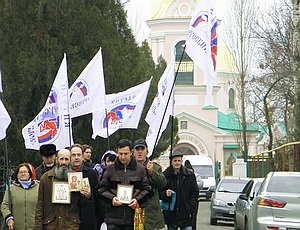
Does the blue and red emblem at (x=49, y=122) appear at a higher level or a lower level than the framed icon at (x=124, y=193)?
higher

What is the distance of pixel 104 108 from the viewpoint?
16703 millimetres

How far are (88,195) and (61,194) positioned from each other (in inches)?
12.8

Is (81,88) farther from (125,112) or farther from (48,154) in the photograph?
(48,154)

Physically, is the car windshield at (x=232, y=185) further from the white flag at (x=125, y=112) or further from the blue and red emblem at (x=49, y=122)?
the blue and red emblem at (x=49, y=122)

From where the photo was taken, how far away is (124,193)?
398 inches

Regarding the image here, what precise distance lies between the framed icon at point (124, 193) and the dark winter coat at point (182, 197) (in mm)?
2461

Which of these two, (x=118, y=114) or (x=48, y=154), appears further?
(x=118, y=114)

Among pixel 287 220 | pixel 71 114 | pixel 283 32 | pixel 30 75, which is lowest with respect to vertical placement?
pixel 287 220

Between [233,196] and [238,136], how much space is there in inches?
1695

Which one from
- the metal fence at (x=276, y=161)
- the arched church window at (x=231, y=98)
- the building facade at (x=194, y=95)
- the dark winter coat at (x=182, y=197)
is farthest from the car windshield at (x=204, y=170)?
the dark winter coat at (x=182, y=197)

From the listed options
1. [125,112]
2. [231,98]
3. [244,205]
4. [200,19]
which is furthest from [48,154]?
[231,98]

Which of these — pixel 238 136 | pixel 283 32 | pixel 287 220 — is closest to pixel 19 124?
pixel 287 220

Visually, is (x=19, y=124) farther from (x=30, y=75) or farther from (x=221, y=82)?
(x=221, y=82)

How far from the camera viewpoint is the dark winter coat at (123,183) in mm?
10141
